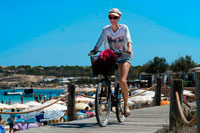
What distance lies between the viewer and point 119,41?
596 cm

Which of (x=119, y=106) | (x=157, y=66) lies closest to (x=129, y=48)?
(x=119, y=106)

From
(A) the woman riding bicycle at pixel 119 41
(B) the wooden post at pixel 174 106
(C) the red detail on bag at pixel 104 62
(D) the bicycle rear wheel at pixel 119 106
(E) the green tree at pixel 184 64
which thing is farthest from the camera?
(E) the green tree at pixel 184 64

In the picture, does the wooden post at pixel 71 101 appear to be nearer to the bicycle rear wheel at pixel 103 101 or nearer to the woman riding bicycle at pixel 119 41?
the bicycle rear wheel at pixel 103 101

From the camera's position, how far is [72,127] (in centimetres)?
592

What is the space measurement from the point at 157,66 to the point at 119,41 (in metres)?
82.8

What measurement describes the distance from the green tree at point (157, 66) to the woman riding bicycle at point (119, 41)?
81488 millimetres

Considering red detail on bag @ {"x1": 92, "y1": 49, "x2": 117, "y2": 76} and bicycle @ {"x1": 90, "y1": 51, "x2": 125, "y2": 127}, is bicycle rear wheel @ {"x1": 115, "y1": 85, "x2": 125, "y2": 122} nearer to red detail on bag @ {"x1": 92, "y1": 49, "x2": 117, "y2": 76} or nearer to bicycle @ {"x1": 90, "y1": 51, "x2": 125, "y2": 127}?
bicycle @ {"x1": 90, "y1": 51, "x2": 125, "y2": 127}

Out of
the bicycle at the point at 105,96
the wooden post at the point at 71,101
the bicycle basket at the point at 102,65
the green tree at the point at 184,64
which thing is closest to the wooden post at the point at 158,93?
the wooden post at the point at 71,101

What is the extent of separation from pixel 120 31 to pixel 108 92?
3.65ft

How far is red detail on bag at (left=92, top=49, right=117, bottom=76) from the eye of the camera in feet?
18.3

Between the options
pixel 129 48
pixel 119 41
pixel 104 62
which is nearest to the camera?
pixel 104 62

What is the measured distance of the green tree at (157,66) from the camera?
86938mm

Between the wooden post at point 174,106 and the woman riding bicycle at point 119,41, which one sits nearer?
the wooden post at point 174,106

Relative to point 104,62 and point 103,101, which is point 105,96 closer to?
point 103,101
